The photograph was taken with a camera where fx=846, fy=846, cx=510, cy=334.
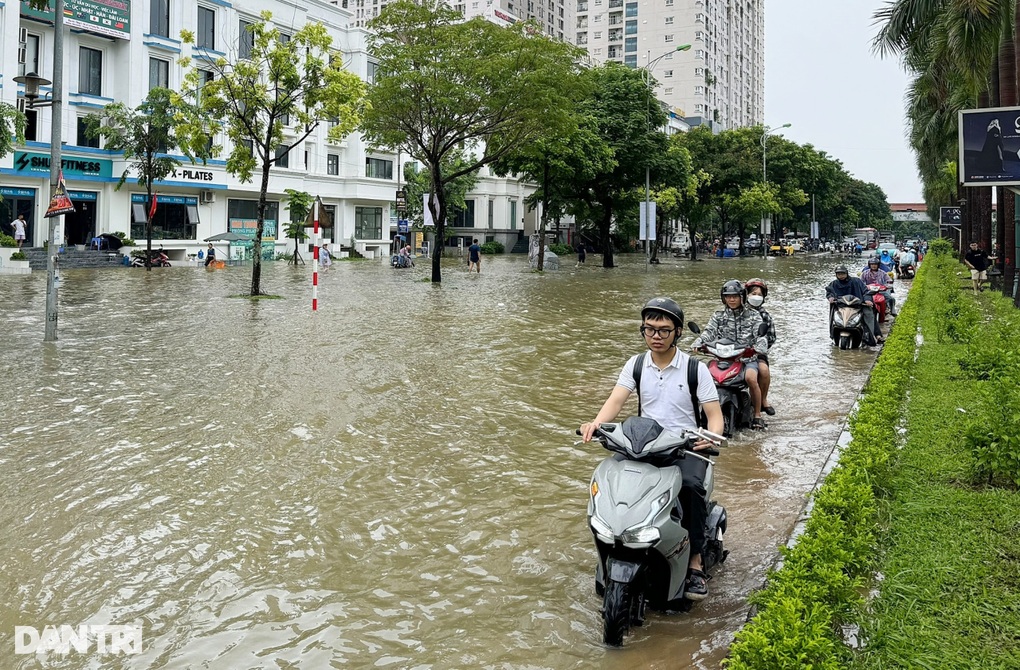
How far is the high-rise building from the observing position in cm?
9688

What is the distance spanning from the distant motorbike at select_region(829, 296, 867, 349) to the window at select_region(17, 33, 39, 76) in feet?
114

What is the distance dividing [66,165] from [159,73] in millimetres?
6884

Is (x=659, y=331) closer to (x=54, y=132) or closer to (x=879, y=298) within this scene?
(x=54, y=132)

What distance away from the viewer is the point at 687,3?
95.9m

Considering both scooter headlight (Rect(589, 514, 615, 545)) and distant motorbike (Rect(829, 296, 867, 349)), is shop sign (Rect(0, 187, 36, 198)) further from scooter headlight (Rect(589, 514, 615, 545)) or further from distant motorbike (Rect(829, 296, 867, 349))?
scooter headlight (Rect(589, 514, 615, 545))

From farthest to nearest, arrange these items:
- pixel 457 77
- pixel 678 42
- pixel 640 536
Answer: pixel 678 42 → pixel 457 77 → pixel 640 536

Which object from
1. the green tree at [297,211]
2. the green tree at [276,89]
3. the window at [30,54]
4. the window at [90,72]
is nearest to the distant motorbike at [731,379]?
the green tree at [276,89]

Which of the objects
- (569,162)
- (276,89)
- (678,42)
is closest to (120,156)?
(276,89)

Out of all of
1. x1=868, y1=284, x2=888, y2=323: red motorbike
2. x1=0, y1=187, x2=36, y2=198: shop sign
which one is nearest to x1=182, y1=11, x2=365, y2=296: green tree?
x1=868, y1=284, x2=888, y2=323: red motorbike

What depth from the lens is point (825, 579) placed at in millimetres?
3607

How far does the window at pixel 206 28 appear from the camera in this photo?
42.2 m

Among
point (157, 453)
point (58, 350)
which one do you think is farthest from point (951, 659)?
point (58, 350)

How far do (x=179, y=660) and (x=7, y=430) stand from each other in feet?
16.6

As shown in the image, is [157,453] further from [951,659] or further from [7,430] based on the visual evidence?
[951,659]
